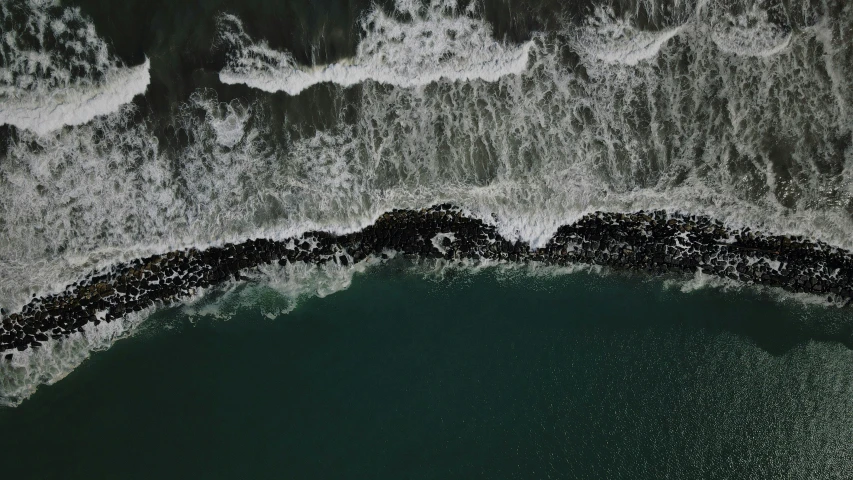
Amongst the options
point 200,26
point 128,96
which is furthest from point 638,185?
point 128,96

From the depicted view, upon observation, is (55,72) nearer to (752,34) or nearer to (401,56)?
(401,56)

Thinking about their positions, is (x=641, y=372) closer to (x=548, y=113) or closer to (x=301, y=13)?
(x=548, y=113)

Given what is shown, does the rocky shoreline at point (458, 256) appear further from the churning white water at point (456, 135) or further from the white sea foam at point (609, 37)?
the white sea foam at point (609, 37)

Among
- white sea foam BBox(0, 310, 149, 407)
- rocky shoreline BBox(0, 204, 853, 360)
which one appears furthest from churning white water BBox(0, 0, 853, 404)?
white sea foam BBox(0, 310, 149, 407)

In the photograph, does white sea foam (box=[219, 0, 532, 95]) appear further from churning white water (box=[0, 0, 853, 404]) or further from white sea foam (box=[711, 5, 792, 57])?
white sea foam (box=[711, 5, 792, 57])

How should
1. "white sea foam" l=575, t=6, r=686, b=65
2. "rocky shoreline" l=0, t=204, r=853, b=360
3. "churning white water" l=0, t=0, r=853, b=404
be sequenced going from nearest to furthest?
"rocky shoreline" l=0, t=204, r=853, b=360, "churning white water" l=0, t=0, r=853, b=404, "white sea foam" l=575, t=6, r=686, b=65

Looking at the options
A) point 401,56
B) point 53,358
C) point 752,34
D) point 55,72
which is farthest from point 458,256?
point 55,72
